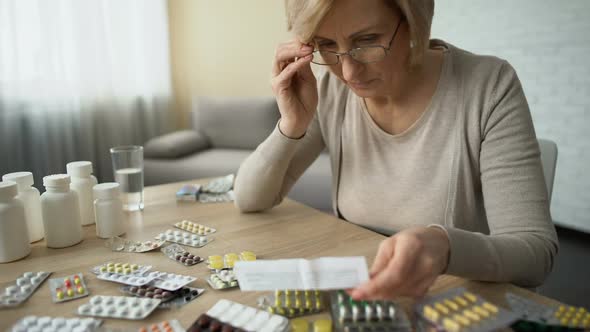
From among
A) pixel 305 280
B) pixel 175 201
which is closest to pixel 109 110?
pixel 175 201

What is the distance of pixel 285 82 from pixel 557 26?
7.13 ft

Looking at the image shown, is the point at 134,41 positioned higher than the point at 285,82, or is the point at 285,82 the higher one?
the point at 134,41

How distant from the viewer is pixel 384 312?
565 mm

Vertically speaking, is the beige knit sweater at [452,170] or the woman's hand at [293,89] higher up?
the woman's hand at [293,89]

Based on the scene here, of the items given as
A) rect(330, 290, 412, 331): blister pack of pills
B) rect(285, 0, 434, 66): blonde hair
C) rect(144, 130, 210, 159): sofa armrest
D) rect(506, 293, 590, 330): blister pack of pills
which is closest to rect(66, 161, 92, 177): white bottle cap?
rect(285, 0, 434, 66): blonde hair

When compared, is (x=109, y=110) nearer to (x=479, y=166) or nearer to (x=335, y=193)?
(x=335, y=193)

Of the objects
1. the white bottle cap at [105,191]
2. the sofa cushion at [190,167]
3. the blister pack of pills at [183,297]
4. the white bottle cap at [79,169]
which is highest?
the white bottle cap at [79,169]

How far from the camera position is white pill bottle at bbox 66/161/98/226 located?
978mm

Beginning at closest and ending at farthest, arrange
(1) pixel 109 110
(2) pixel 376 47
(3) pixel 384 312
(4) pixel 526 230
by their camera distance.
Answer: (3) pixel 384 312
(4) pixel 526 230
(2) pixel 376 47
(1) pixel 109 110

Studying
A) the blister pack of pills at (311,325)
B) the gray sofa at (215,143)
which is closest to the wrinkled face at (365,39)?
the blister pack of pills at (311,325)

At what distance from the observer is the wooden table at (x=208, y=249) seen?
66 centimetres

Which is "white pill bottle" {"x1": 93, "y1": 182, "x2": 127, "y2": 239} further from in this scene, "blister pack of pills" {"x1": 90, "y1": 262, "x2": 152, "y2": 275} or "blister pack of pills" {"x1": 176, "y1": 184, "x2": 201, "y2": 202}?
"blister pack of pills" {"x1": 176, "y1": 184, "x2": 201, "y2": 202}

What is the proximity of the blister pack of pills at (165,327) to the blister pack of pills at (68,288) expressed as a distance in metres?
0.17

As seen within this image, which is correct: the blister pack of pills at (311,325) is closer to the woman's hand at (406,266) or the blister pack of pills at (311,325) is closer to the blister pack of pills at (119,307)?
the woman's hand at (406,266)
